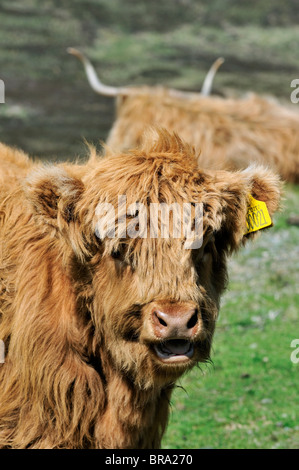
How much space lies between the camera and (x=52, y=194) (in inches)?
132

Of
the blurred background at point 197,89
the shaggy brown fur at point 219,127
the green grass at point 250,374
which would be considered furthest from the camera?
the shaggy brown fur at point 219,127

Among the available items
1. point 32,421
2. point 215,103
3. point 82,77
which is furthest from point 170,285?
point 82,77

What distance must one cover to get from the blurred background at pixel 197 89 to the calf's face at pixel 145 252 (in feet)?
5.54

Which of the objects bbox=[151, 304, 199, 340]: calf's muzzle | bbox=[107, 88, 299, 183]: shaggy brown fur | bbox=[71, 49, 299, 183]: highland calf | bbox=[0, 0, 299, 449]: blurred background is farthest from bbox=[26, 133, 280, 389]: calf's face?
bbox=[107, 88, 299, 183]: shaggy brown fur

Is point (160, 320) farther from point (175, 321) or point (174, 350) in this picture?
point (174, 350)

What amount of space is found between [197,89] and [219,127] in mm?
→ 4095

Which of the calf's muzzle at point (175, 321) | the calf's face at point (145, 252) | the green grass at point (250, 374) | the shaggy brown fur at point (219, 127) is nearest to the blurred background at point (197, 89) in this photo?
the green grass at point (250, 374)

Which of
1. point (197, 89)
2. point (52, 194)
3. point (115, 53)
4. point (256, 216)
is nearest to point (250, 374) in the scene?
point (256, 216)

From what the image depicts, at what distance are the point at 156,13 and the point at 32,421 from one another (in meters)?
16.4

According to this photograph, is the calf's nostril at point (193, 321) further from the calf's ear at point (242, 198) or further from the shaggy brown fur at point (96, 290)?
the calf's ear at point (242, 198)

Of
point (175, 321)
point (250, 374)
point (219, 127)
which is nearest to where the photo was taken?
point (175, 321)

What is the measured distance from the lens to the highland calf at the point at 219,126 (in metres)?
9.95

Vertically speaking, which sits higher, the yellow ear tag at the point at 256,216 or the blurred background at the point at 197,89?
the yellow ear tag at the point at 256,216

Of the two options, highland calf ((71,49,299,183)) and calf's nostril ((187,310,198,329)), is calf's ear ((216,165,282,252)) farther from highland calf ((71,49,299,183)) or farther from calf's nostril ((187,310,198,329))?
highland calf ((71,49,299,183))
